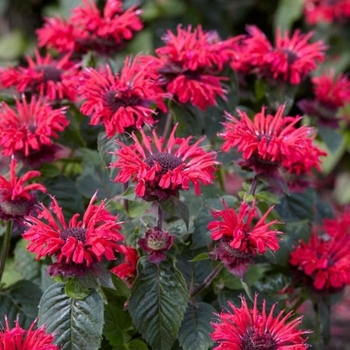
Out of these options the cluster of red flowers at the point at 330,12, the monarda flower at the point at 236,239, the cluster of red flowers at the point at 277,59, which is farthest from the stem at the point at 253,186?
the cluster of red flowers at the point at 330,12

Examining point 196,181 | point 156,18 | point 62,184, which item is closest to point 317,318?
point 196,181

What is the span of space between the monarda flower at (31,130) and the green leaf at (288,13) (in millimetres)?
2143

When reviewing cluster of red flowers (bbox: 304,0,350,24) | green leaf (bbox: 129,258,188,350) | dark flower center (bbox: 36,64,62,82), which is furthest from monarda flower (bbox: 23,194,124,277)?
cluster of red flowers (bbox: 304,0,350,24)

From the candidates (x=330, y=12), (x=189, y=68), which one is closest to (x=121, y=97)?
(x=189, y=68)

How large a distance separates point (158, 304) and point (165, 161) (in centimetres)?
26

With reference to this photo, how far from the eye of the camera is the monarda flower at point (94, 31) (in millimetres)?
1732

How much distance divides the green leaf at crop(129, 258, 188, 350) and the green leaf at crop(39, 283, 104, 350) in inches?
3.6

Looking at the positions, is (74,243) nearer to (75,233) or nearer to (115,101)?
(75,233)

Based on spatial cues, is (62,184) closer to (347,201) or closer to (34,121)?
(34,121)

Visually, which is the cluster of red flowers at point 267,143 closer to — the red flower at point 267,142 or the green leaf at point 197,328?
the red flower at point 267,142

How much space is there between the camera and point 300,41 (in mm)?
1865

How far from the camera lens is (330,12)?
10.7 feet

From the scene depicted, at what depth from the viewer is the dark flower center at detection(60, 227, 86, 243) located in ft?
4.04

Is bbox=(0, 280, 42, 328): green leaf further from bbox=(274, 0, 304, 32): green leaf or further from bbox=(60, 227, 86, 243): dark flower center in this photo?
bbox=(274, 0, 304, 32): green leaf
